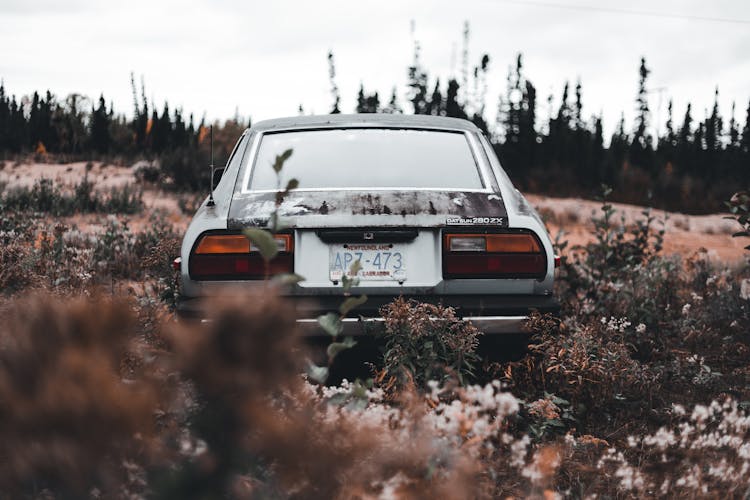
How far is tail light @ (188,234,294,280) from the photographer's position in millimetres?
2703

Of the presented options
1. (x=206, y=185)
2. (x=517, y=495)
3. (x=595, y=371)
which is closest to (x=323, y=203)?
(x=517, y=495)

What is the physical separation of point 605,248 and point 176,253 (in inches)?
135

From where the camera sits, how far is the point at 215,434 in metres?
1.09

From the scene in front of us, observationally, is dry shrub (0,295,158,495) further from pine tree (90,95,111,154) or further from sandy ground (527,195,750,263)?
pine tree (90,95,111,154)

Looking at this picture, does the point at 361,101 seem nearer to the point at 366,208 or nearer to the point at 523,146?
the point at 523,146

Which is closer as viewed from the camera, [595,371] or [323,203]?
[323,203]

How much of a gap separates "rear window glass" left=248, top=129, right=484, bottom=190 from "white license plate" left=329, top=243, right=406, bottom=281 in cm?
37

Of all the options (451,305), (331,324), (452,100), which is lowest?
(451,305)

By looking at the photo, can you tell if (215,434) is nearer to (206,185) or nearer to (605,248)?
(605,248)

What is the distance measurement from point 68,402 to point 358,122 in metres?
2.81

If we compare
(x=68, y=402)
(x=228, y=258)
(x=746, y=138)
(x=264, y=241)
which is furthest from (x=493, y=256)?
(x=746, y=138)

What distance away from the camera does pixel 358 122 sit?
368 centimetres

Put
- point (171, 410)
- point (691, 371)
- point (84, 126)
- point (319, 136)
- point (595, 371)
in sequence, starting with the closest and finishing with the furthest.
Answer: point (171, 410)
point (595, 371)
point (319, 136)
point (691, 371)
point (84, 126)

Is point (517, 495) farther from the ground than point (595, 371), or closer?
closer
